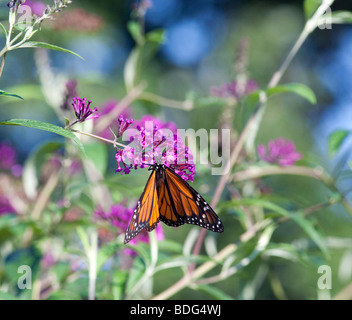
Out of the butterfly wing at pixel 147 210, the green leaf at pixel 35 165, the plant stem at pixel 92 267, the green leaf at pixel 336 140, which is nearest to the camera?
the butterfly wing at pixel 147 210

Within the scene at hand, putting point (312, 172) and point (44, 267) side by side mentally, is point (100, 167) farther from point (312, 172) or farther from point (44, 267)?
point (312, 172)

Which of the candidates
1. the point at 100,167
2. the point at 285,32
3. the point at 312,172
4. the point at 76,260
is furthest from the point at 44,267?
the point at 285,32

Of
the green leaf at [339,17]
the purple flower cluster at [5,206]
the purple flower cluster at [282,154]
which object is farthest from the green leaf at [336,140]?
the purple flower cluster at [5,206]

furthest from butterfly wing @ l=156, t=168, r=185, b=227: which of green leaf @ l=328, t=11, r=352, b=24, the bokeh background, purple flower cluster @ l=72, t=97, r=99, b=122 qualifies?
the bokeh background

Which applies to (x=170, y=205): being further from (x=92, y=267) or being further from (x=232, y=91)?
(x=232, y=91)

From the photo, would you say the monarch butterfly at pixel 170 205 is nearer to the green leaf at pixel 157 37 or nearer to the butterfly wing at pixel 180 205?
the butterfly wing at pixel 180 205

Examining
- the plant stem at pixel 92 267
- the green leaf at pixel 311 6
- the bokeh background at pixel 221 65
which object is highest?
the bokeh background at pixel 221 65

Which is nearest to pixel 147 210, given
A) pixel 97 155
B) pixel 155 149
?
pixel 155 149
